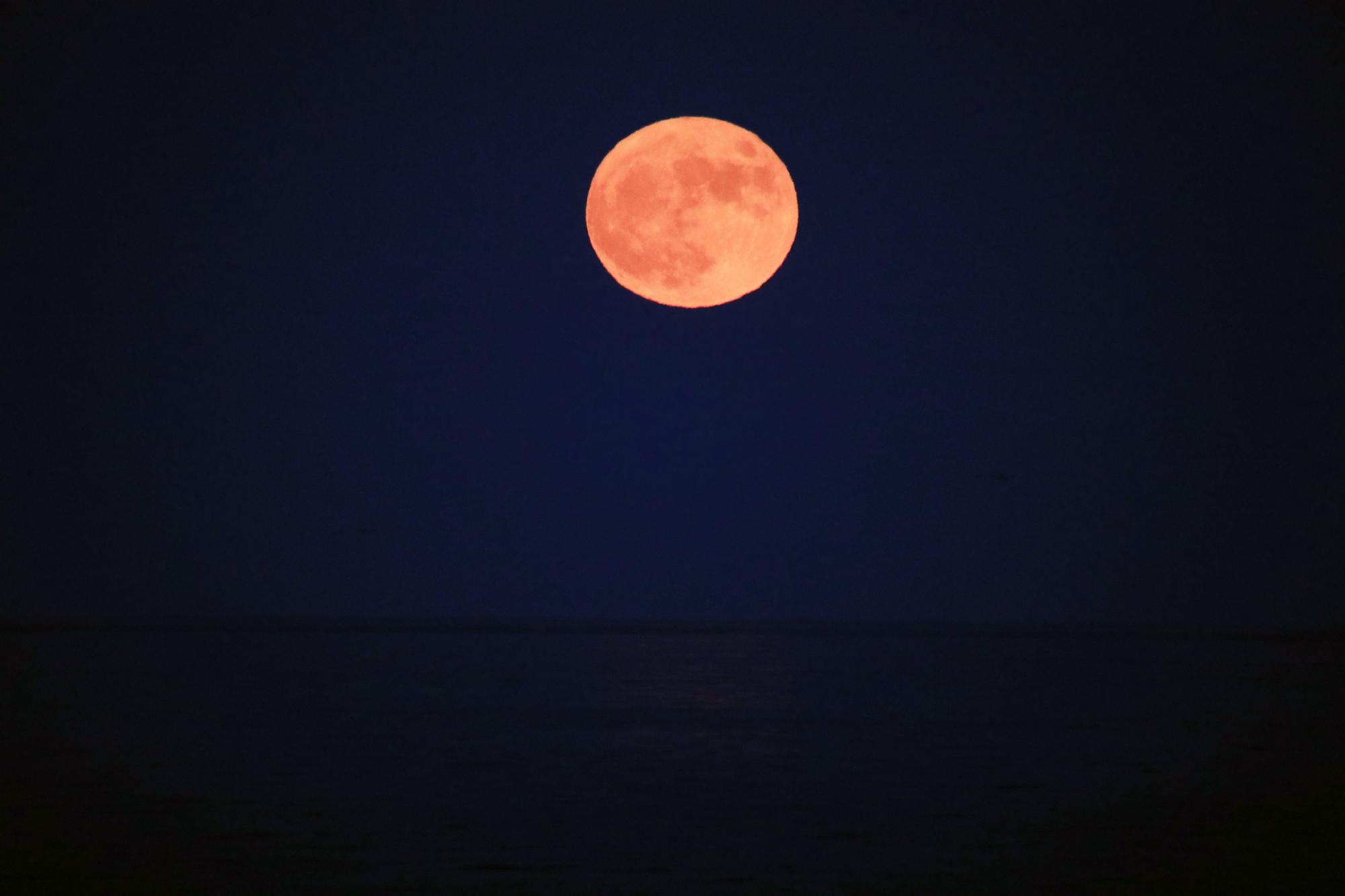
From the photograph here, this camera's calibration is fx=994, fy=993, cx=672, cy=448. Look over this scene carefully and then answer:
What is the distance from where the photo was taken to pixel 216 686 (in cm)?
365

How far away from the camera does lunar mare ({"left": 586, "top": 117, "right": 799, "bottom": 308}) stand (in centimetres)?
529

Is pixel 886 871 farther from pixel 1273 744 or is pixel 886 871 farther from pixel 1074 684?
pixel 1074 684

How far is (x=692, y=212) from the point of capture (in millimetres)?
5270

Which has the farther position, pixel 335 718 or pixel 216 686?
pixel 216 686

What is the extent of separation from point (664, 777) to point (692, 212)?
3.55m

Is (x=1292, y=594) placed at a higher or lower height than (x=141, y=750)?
higher

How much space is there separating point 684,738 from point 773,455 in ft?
9.47

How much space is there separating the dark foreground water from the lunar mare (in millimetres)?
2173

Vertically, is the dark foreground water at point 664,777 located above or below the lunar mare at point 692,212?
below

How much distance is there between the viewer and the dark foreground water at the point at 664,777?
69.3 inches

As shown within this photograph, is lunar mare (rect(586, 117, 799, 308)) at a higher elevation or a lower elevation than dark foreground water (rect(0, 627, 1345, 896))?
higher

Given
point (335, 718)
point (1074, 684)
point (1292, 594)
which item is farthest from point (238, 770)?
point (1292, 594)

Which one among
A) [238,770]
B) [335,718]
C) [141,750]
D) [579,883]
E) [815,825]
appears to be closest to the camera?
[579,883]

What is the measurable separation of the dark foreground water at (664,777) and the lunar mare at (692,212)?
7.13ft
